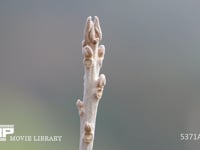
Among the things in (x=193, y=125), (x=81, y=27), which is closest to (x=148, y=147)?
(x=193, y=125)

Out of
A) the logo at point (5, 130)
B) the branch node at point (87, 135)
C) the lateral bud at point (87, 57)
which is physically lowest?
the branch node at point (87, 135)

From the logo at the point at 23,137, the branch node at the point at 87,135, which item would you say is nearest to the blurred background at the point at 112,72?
the logo at the point at 23,137

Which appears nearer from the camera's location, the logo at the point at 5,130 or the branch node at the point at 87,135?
the branch node at the point at 87,135

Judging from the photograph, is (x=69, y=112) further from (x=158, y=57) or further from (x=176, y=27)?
(x=176, y=27)

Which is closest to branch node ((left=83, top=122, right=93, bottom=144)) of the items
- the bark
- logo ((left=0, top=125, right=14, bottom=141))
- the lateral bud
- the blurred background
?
the bark

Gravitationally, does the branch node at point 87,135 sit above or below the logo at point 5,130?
below

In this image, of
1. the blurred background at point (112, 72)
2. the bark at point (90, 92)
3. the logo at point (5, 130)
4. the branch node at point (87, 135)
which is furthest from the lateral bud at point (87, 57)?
the logo at point (5, 130)

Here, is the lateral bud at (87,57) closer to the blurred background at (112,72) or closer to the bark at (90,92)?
the bark at (90,92)

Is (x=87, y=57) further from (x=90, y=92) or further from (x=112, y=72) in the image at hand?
(x=112, y=72)

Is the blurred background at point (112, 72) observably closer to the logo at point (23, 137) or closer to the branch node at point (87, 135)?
the logo at point (23, 137)

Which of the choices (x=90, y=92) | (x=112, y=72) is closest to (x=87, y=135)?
(x=90, y=92)
